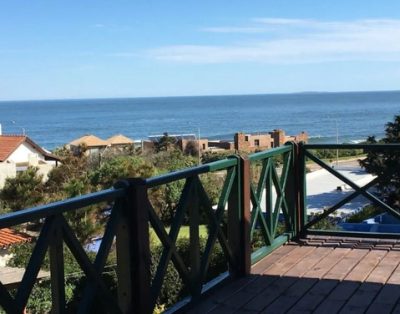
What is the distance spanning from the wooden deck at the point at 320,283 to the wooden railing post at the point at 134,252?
67cm

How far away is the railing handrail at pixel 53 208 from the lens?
2588 mm

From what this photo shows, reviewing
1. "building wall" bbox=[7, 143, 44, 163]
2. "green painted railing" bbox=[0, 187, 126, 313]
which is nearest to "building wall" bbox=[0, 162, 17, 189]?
"building wall" bbox=[7, 143, 44, 163]

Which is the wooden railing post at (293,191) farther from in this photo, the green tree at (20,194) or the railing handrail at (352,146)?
the green tree at (20,194)

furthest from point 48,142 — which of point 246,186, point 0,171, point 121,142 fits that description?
point 246,186

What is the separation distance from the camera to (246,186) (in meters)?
4.87

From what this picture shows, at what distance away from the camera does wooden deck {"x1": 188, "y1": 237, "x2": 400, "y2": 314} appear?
4.13 metres

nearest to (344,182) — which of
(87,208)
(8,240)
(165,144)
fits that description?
(87,208)

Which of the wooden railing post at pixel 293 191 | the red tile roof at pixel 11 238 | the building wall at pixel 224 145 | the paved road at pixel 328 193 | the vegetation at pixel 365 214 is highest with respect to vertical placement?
the wooden railing post at pixel 293 191

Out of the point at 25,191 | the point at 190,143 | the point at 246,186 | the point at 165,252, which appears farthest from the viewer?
the point at 190,143

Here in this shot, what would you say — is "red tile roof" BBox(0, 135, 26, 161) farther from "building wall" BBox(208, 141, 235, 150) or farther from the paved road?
"building wall" BBox(208, 141, 235, 150)

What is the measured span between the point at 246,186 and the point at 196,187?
87 cm

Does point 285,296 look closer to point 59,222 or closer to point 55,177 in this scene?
point 59,222

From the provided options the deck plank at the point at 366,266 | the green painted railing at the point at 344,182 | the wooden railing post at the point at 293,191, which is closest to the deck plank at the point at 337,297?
the deck plank at the point at 366,266

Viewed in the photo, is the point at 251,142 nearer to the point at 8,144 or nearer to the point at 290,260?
the point at 8,144
